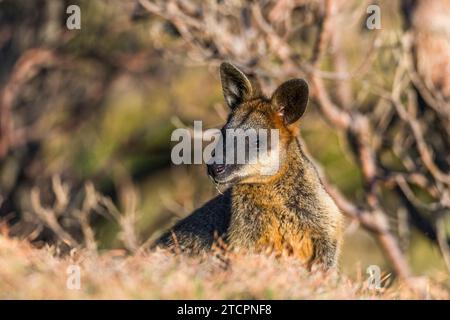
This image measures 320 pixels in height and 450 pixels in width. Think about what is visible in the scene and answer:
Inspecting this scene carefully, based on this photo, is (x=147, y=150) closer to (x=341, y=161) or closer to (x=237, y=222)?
(x=341, y=161)

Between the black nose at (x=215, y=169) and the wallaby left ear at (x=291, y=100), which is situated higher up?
the wallaby left ear at (x=291, y=100)

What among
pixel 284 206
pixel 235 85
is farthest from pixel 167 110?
pixel 284 206

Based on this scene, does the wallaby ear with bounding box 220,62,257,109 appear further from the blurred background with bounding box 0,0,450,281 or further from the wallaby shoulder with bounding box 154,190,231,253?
the blurred background with bounding box 0,0,450,281

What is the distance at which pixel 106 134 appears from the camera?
2119 centimetres

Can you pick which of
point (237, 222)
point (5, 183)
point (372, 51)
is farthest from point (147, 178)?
point (237, 222)

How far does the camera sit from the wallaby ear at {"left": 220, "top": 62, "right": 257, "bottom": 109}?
7.67 m

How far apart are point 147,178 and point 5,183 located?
12.0 ft

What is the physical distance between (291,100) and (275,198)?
90 cm

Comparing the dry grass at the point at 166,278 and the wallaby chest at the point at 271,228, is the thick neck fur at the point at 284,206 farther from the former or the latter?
the dry grass at the point at 166,278

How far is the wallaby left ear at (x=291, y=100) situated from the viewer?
24.4 ft

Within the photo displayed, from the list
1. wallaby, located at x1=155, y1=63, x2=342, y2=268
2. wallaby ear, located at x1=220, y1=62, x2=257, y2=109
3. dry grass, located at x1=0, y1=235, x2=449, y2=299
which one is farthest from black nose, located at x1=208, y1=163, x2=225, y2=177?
wallaby ear, located at x1=220, y1=62, x2=257, y2=109

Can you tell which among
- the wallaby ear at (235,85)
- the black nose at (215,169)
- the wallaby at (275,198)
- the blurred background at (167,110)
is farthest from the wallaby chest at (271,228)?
the blurred background at (167,110)

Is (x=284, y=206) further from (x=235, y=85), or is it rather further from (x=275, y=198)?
(x=235, y=85)

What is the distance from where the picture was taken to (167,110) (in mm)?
20641
